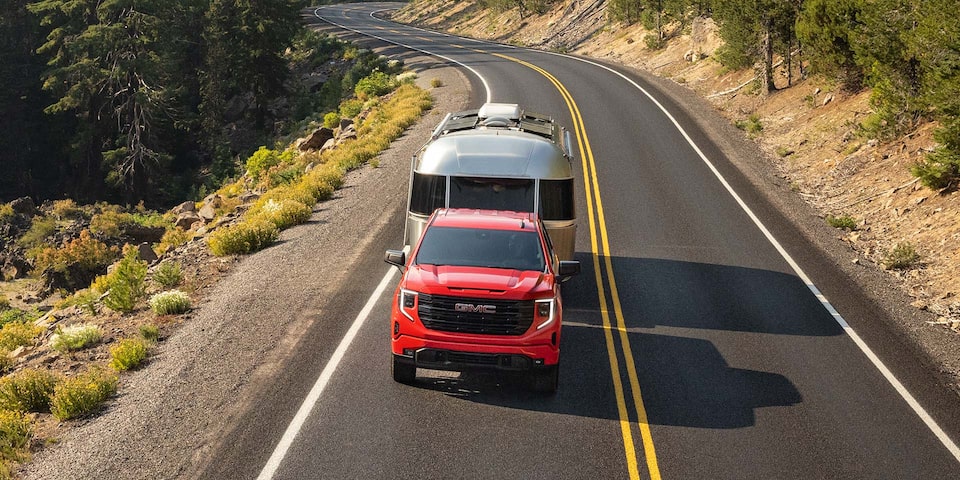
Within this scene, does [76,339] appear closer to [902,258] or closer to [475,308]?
[475,308]

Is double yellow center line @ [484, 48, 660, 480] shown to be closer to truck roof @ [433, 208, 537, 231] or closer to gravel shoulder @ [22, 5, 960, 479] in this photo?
truck roof @ [433, 208, 537, 231]

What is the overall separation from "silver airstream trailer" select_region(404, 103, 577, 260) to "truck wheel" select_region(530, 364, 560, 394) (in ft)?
12.9

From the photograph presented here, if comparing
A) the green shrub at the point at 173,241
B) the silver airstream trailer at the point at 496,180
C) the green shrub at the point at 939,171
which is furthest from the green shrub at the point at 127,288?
the green shrub at the point at 939,171

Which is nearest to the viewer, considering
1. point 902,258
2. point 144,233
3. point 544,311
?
point 544,311

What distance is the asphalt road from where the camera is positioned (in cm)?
997

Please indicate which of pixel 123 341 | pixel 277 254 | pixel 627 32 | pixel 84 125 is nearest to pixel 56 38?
pixel 84 125

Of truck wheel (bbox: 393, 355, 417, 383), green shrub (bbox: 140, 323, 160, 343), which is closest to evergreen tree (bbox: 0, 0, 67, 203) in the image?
green shrub (bbox: 140, 323, 160, 343)

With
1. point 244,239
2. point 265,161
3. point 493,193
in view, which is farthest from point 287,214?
point 265,161

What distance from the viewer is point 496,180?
14.7m

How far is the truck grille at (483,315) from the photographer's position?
11.2 m

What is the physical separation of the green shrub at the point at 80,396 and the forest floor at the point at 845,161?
1245 centimetres

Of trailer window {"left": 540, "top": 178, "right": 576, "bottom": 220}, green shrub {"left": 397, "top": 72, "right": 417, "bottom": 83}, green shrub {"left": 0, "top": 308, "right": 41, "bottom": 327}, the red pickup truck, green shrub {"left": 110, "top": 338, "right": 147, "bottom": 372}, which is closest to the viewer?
the red pickup truck

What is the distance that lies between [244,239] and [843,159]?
1765 centimetres

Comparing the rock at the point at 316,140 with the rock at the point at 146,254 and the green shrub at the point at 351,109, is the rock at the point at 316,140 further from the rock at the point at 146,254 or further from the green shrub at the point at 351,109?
the rock at the point at 146,254
